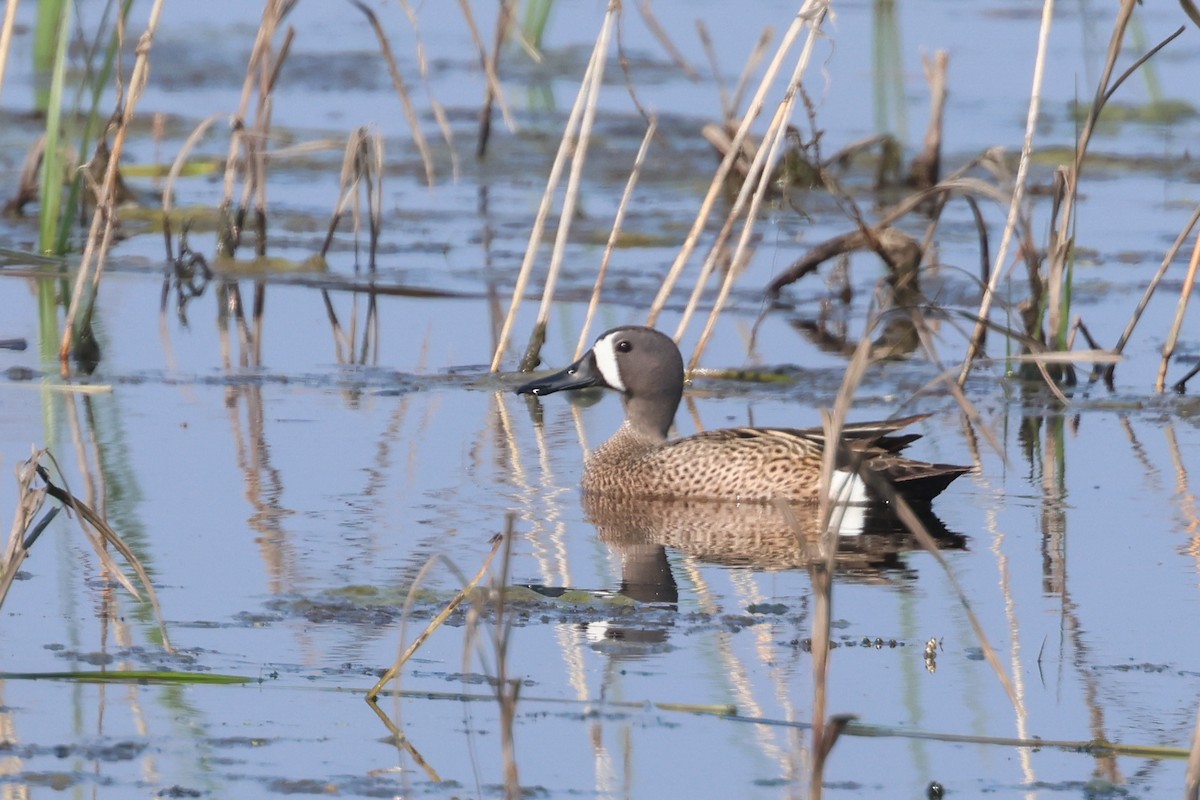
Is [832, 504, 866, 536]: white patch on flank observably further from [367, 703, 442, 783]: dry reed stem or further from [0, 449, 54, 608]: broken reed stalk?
[0, 449, 54, 608]: broken reed stalk

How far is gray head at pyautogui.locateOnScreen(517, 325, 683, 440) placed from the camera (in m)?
8.58

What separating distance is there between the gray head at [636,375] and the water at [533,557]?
31 centimetres

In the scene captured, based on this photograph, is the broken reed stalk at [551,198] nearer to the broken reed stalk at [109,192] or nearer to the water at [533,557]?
the water at [533,557]

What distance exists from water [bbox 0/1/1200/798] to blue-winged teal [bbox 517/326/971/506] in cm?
18

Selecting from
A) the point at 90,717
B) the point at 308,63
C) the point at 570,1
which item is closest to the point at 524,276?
the point at 90,717

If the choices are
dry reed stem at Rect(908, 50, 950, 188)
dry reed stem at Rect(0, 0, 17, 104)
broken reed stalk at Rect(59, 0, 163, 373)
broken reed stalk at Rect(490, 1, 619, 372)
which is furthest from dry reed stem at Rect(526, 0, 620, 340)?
dry reed stem at Rect(908, 50, 950, 188)

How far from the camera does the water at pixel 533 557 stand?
480 centimetres

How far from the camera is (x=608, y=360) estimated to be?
861 cm

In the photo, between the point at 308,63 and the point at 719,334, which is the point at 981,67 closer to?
the point at 308,63

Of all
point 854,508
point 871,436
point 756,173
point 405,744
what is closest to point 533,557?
point 871,436

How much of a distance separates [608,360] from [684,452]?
0.55m

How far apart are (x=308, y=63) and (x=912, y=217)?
23.5 feet

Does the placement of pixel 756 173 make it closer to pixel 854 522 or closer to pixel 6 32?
pixel 854 522

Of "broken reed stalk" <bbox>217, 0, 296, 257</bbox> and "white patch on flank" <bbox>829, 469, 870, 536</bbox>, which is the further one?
"broken reed stalk" <bbox>217, 0, 296, 257</bbox>
